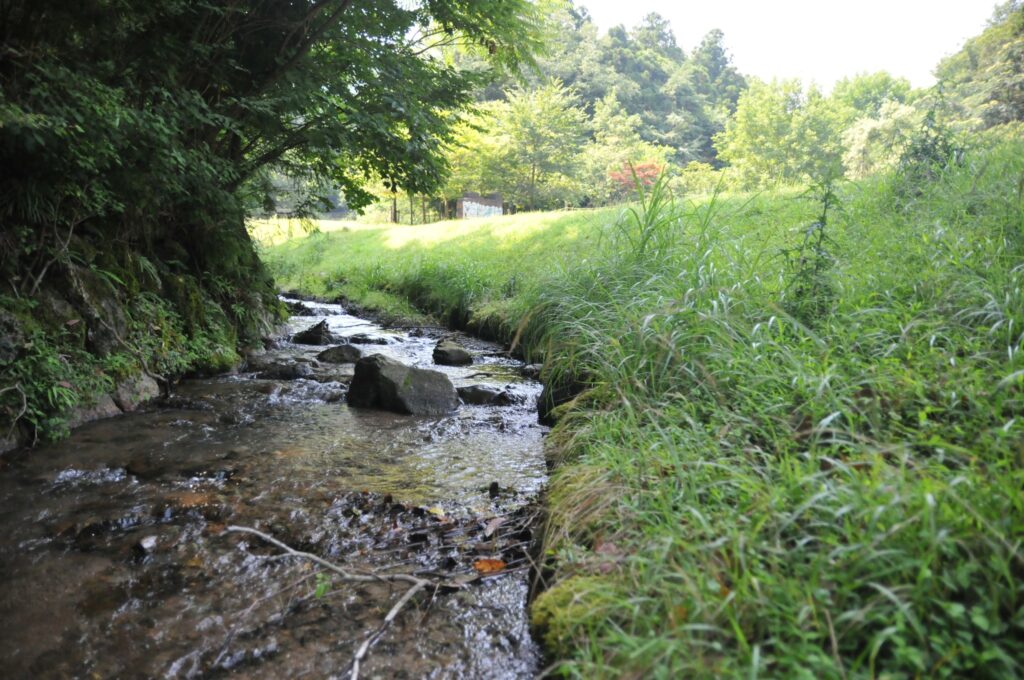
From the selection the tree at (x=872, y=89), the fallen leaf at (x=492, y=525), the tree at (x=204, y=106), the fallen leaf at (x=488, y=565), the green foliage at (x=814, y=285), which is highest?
the tree at (x=872, y=89)

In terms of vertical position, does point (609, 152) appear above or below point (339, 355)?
above

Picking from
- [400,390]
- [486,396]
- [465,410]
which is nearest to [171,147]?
[400,390]

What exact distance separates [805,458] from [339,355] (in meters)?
6.11

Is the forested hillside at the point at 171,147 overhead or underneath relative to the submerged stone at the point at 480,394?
overhead

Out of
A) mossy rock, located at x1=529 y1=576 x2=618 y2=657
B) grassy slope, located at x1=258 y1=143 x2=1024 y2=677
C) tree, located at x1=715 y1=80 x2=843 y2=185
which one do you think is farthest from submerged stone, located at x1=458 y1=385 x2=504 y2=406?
tree, located at x1=715 y1=80 x2=843 y2=185

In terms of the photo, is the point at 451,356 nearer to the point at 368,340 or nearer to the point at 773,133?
the point at 368,340

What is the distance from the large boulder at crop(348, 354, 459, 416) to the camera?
4.94 m

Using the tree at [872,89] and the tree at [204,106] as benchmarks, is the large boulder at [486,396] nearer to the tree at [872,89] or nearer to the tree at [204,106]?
the tree at [204,106]

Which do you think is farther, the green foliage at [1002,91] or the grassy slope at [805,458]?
the green foliage at [1002,91]

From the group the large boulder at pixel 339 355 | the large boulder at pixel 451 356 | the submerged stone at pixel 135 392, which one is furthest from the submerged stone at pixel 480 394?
the submerged stone at pixel 135 392

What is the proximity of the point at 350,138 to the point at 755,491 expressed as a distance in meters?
5.68

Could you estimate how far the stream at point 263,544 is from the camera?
1.91 m

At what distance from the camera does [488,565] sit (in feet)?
7.84

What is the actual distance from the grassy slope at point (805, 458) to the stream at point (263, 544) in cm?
39
